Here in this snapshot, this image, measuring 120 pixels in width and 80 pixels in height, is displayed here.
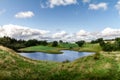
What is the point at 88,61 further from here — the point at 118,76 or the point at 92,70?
the point at 118,76

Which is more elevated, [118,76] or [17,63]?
[17,63]

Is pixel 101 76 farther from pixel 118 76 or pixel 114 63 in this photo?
pixel 114 63

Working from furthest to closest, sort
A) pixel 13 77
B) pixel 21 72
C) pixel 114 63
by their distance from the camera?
1. pixel 114 63
2. pixel 21 72
3. pixel 13 77

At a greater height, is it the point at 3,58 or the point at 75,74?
the point at 3,58

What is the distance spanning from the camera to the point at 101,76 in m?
31.8

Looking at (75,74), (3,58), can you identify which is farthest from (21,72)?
(75,74)

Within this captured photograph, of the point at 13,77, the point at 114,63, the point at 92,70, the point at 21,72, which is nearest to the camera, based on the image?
the point at 13,77

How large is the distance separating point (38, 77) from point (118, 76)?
11.2m

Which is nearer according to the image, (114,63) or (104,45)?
(114,63)

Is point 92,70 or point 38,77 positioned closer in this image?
point 38,77

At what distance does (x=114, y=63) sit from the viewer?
36812mm

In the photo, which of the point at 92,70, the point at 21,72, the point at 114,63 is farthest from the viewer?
the point at 114,63

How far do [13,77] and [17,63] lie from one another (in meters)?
5.98

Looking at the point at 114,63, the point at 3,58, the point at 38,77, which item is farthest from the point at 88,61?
the point at 3,58
